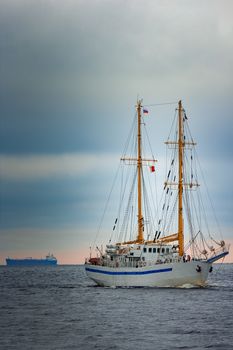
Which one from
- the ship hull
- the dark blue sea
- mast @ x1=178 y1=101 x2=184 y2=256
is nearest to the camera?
the dark blue sea

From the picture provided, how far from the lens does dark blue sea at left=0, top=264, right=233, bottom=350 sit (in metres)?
56.2

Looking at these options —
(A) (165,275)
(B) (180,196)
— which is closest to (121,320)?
(A) (165,275)

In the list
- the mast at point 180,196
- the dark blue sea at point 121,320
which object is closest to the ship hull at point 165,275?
the dark blue sea at point 121,320

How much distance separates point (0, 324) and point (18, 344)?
1317 cm

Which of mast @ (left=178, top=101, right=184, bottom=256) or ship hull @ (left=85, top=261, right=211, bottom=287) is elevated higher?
mast @ (left=178, top=101, right=184, bottom=256)

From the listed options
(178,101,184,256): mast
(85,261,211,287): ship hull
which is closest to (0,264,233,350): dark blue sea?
(85,261,211,287): ship hull

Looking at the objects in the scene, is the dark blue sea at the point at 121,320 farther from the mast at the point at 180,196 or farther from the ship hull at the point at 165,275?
the mast at the point at 180,196

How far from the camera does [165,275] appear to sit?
103 meters

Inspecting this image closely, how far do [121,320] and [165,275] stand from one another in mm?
32592

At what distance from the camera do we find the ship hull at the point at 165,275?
103m

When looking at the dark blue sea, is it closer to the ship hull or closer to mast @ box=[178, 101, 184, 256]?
the ship hull

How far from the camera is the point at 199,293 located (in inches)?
3976

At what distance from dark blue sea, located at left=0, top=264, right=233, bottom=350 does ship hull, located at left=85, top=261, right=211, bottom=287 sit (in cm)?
150

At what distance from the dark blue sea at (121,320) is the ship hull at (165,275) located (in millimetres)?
1504
